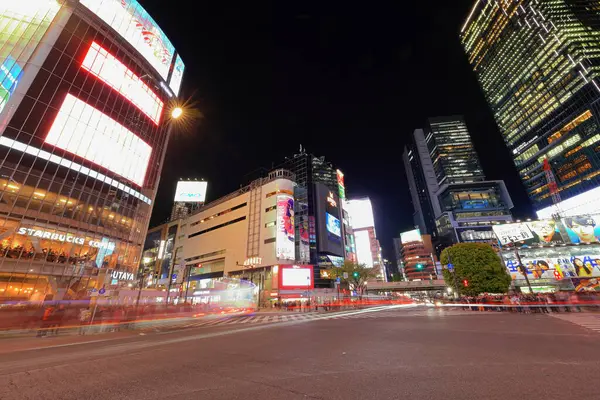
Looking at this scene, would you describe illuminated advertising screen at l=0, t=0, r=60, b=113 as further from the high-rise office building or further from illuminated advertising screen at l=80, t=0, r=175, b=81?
the high-rise office building

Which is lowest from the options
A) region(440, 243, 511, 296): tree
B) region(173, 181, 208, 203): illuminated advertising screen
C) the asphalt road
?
the asphalt road

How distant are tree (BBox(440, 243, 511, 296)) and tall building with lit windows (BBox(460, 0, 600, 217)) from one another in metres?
42.6

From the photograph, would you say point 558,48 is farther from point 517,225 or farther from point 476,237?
point 517,225

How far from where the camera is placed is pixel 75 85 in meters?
31.5

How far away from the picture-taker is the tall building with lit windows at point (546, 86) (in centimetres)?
7681

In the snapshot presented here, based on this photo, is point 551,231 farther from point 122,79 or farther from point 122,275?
point 122,79

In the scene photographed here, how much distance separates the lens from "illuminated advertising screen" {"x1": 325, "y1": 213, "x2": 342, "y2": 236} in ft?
251

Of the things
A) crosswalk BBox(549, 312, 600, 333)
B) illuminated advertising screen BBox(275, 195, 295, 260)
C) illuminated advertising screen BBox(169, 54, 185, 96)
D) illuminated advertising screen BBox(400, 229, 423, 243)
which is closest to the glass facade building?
illuminated advertising screen BBox(400, 229, 423, 243)

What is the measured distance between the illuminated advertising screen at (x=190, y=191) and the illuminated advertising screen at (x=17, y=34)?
42378mm

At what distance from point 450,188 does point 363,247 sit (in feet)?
178

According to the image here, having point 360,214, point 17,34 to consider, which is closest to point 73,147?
point 17,34

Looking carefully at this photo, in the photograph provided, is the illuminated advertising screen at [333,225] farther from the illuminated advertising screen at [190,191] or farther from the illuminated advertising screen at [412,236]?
the illuminated advertising screen at [412,236]

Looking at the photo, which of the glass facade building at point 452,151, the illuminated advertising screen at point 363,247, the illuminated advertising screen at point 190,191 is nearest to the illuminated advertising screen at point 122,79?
the illuminated advertising screen at point 190,191

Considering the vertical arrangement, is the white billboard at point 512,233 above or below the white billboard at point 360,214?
below
